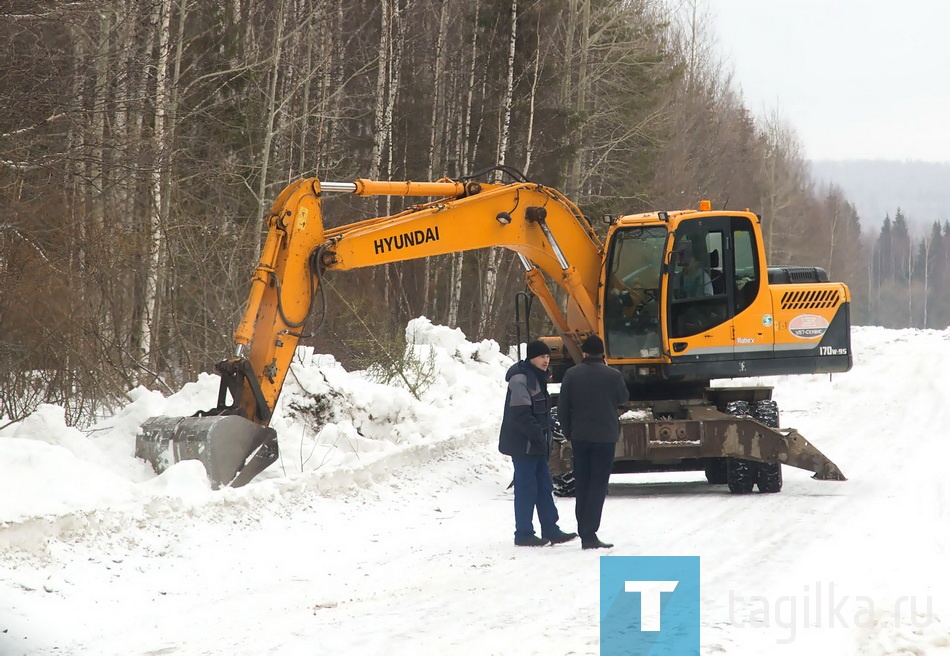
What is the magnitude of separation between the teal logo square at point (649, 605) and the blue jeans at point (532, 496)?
0.89m

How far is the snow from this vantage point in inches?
242

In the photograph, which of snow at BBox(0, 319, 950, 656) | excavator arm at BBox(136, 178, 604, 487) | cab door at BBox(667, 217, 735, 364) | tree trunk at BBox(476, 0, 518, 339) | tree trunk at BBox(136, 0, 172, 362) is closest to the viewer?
snow at BBox(0, 319, 950, 656)

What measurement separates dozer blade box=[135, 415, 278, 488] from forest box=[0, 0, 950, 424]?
2.08 metres

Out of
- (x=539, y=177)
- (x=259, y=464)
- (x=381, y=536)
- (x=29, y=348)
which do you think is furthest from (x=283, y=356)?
(x=539, y=177)

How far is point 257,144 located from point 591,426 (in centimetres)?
1674

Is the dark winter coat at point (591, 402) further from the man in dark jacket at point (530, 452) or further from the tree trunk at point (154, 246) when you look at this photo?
the tree trunk at point (154, 246)

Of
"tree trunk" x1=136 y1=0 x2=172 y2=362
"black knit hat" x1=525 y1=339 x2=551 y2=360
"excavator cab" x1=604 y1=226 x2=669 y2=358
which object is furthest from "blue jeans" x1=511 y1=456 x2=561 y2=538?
"tree trunk" x1=136 y1=0 x2=172 y2=362

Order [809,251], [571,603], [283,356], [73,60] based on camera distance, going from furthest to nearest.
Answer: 1. [809,251]
2. [73,60]
3. [283,356]
4. [571,603]

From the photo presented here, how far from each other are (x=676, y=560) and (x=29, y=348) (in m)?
7.13

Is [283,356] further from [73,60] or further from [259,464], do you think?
[73,60]

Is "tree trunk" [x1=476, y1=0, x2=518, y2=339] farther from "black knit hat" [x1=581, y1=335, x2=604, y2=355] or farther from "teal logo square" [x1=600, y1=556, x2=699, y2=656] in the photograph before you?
"teal logo square" [x1=600, y1=556, x2=699, y2=656]

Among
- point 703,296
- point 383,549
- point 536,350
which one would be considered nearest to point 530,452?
point 536,350

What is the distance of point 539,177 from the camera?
101 feet

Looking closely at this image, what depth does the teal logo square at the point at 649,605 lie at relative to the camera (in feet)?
18.9
